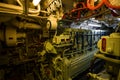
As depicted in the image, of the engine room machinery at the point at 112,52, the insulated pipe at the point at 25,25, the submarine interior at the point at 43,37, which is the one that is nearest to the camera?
the engine room machinery at the point at 112,52

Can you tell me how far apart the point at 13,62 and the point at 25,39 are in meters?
0.56

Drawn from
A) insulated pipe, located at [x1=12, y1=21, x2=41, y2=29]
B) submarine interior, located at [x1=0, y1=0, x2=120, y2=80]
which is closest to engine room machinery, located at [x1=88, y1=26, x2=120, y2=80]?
submarine interior, located at [x1=0, y1=0, x2=120, y2=80]

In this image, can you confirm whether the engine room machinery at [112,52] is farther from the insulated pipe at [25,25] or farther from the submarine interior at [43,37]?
the insulated pipe at [25,25]

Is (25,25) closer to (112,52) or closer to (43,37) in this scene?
(43,37)

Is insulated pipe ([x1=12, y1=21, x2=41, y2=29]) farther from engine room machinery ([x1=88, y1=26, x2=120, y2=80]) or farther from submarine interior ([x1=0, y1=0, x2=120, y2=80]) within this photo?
engine room machinery ([x1=88, y1=26, x2=120, y2=80])

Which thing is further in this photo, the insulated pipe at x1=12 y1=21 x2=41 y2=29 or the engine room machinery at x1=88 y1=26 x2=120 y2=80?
the insulated pipe at x1=12 y1=21 x2=41 y2=29

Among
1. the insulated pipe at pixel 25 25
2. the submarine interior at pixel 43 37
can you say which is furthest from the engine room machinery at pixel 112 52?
the insulated pipe at pixel 25 25

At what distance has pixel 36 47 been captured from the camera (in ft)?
10.2

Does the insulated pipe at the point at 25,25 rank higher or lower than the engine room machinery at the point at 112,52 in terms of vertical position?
higher

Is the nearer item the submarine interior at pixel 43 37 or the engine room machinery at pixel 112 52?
the engine room machinery at pixel 112 52

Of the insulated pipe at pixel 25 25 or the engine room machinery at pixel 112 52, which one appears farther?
the insulated pipe at pixel 25 25

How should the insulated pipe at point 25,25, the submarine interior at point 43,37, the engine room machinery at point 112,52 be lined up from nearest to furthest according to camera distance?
the engine room machinery at point 112,52, the submarine interior at point 43,37, the insulated pipe at point 25,25

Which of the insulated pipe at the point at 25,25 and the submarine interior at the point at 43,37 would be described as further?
the insulated pipe at the point at 25,25

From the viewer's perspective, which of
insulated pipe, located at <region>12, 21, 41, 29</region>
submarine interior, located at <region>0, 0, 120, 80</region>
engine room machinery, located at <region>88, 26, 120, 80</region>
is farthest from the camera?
insulated pipe, located at <region>12, 21, 41, 29</region>
